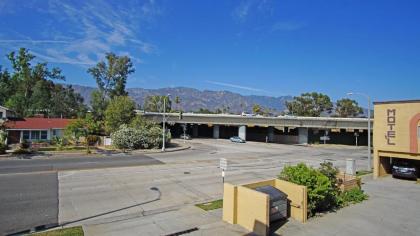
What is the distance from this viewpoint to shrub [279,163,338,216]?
42.4ft

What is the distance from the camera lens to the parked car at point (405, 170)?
21984 mm

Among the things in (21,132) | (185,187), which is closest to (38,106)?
(21,132)

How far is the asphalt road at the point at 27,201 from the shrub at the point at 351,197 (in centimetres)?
1256

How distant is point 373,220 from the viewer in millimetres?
12711

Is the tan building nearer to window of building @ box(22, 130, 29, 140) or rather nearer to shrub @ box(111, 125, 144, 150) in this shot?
shrub @ box(111, 125, 144, 150)

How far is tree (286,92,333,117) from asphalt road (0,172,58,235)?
3316 inches

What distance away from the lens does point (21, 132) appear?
44281 millimetres

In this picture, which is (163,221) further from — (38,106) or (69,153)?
(38,106)

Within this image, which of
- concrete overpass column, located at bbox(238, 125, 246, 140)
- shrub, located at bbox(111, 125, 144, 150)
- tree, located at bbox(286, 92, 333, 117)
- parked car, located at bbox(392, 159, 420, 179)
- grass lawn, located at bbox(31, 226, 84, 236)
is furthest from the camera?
tree, located at bbox(286, 92, 333, 117)

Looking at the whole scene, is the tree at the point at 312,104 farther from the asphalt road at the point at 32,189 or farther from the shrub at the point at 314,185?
the shrub at the point at 314,185

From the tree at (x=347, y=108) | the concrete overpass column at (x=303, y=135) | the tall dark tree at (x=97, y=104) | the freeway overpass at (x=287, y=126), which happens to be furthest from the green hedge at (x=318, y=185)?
the tree at (x=347, y=108)

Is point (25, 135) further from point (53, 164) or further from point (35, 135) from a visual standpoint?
point (53, 164)

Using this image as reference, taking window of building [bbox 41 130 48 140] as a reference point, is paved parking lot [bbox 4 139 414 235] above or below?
below

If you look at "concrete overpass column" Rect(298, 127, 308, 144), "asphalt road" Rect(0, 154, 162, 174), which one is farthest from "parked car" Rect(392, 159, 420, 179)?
"concrete overpass column" Rect(298, 127, 308, 144)
